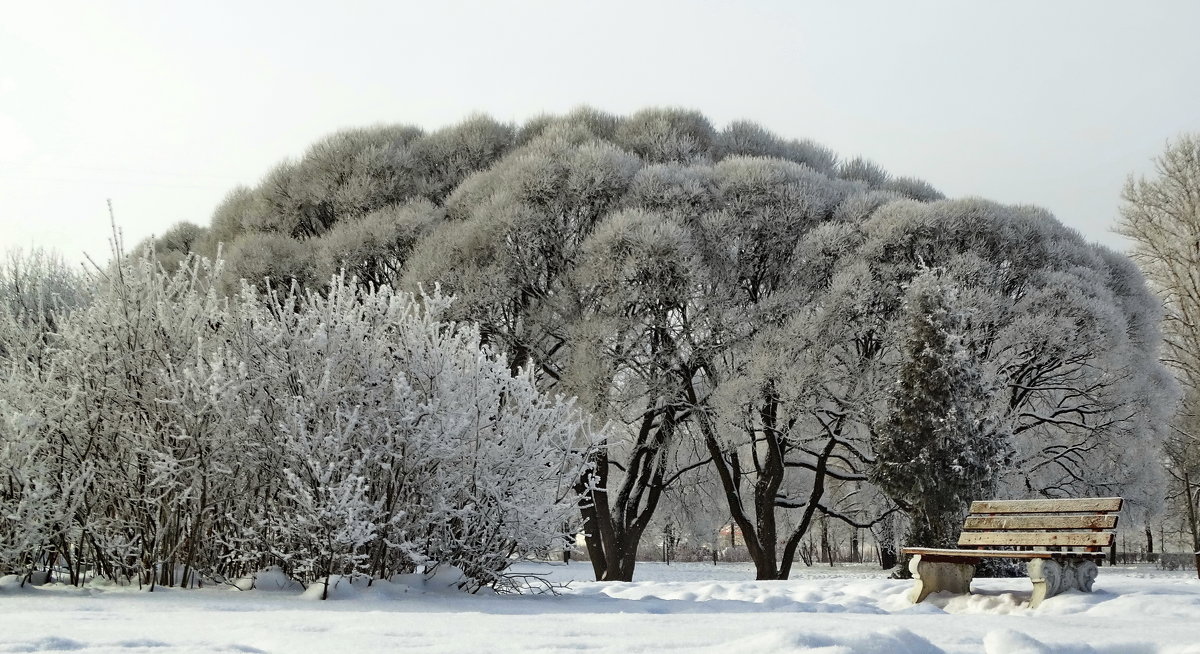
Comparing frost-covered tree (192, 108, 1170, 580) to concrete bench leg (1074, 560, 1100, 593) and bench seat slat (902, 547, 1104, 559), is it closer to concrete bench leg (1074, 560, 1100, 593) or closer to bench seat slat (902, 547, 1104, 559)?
bench seat slat (902, 547, 1104, 559)

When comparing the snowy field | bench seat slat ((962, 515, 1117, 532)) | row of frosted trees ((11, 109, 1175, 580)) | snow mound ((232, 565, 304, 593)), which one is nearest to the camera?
the snowy field

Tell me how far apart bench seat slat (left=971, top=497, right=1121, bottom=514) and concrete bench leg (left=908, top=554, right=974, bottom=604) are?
32.5 inches

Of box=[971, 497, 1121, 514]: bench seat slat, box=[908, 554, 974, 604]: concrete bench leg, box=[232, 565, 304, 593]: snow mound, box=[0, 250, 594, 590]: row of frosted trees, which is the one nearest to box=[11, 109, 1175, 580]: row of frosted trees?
box=[971, 497, 1121, 514]: bench seat slat

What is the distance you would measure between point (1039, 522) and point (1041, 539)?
238 mm

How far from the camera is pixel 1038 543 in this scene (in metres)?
9.02

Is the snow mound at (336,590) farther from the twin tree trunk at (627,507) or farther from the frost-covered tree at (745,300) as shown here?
the twin tree trunk at (627,507)

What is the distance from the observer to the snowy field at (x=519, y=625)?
163 inches

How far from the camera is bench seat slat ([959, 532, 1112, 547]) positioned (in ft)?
28.0

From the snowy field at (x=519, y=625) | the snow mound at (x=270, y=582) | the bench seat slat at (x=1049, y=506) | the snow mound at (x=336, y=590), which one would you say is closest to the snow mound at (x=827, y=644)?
the snowy field at (x=519, y=625)

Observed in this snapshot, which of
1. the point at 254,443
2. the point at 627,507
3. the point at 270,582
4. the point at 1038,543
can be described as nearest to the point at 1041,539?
the point at 1038,543

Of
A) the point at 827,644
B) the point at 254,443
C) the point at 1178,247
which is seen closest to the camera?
the point at 827,644

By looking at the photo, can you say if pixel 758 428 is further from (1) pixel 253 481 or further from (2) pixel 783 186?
(1) pixel 253 481

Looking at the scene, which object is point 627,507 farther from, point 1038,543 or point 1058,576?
point 1058,576

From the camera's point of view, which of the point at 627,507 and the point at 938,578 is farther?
the point at 627,507
